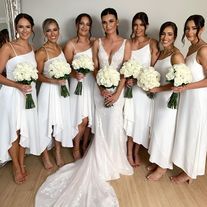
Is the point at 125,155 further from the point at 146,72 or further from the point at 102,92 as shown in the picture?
the point at 146,72

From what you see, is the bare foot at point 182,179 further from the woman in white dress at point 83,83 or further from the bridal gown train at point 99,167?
the woman in white dress at point 83,83

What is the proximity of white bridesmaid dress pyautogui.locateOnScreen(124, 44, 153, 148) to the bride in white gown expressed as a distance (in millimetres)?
98

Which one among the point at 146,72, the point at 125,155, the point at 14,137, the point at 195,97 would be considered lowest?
the point at 125,155

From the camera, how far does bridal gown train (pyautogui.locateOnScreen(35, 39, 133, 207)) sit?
2920 millimetres

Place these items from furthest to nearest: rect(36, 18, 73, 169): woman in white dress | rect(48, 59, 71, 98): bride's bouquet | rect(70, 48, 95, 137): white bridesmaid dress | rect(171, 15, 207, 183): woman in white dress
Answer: rect(70, 48, 95, 137): white bridesmaid dress, rect(36, 18, 73, 169): woman in white dress, rect(48, 59, 71, 98): bride's bouquet, rect(171, 15, 207, 183): woman in white dress

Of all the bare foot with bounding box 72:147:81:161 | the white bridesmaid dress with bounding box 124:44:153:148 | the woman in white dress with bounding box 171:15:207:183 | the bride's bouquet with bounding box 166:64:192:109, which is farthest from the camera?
the bare foot with bounding box 72:147:81:161

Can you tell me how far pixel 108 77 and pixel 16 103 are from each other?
109 cm

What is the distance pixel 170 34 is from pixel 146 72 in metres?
0.52

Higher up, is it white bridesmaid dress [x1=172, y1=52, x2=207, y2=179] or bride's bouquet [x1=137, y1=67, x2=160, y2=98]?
bride's bouquet [x1=137, y1=67, x2=160, y2=98]

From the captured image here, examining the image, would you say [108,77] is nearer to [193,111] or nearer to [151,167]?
[193,111]

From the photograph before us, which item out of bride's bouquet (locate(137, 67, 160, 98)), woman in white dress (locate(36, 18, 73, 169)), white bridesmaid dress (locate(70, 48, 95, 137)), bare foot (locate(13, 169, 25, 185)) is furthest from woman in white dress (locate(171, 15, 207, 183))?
bare foot (locate(13, 169, 25, 185))

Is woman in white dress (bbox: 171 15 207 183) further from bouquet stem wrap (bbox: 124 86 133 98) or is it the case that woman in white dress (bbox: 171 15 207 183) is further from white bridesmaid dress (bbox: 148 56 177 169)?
bouquet stem wrap (bbox: 124 86 133 98)

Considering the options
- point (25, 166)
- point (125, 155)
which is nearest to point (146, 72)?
point (125, 155)

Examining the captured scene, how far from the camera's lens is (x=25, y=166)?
364 centimetres
